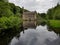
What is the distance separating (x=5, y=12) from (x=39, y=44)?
108ft

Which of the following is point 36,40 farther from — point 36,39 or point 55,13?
point 55,13

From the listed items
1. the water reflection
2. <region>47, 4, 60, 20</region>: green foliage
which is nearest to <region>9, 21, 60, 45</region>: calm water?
the water reflection

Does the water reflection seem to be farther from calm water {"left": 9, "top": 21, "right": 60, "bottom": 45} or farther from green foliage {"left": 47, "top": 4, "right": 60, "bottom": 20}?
green foliage {"left": 47, "top": 4, "right": 60, "bottom": 20}

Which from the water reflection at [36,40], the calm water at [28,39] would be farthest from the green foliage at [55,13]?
the water reflection at [36,40]

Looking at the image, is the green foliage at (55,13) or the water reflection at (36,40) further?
the green foliage at (55,13)

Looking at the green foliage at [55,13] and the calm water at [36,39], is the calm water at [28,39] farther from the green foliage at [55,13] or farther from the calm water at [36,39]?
the green foliage at [55,13]

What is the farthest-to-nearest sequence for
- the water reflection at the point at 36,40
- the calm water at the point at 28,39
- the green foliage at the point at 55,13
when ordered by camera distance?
1. the green foliage at the point at 55,13
2. the calm water at the point at 28,39
3. the water reflection at the point at 36,40

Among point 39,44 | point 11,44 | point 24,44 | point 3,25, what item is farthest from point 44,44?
point 3,25

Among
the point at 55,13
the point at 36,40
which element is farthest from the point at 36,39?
the point at 55,13

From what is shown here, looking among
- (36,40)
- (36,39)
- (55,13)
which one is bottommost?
(55,13)

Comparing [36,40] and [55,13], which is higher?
[36,40]

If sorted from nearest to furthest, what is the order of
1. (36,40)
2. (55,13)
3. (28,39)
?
(36,40)
(28,39)
(55,13)

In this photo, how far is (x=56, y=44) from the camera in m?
25.5

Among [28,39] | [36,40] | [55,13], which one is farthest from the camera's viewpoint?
[55,13]
